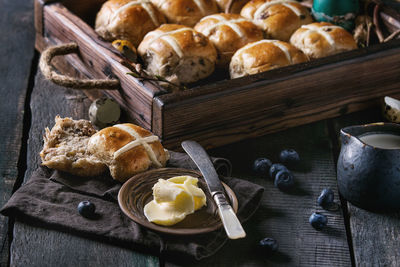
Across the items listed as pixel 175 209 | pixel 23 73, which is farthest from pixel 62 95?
pixel 175 209

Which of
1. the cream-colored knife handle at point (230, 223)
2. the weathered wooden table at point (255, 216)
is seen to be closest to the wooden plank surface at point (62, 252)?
the weathered wooden table at point (255, 216)

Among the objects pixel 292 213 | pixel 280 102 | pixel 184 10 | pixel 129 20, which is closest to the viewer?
pixel 292 213

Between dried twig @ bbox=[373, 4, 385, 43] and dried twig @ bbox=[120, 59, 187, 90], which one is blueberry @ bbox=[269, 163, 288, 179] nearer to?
dried twig @ bbox=[120, 59, 187, 90]

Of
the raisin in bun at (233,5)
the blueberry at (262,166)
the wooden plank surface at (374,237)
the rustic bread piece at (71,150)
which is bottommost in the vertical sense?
the wooden plank surface at (374,237)

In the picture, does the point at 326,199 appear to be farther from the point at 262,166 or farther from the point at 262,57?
the point at 262,57

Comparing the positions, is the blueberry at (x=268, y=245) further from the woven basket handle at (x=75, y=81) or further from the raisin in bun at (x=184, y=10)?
the raisin in bun at (x=184, y=10)

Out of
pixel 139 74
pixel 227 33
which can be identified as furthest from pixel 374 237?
pixel 227 33
